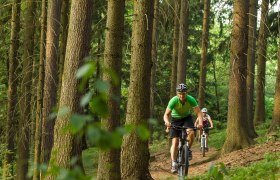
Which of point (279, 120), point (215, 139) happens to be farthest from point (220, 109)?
point (279, 120)

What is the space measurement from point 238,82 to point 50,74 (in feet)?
17.9

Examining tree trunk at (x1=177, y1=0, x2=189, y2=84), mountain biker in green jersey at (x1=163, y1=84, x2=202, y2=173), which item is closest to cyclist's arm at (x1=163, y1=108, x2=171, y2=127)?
mountain biker in green jersey at (x1=163, y1=84, x2=202, y2=173)

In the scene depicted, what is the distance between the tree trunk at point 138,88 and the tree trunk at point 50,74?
18.6ft

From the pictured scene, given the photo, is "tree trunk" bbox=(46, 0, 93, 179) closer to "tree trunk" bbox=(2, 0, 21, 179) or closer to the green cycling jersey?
the green cycling jersey

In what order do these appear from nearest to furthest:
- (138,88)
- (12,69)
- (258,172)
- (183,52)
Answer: (138,88) < (258,172) < (12,69) < (183,52)

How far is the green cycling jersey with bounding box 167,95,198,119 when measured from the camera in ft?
33.5

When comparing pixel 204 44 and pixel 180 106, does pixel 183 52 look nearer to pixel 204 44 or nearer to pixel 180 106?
pixel 204 44

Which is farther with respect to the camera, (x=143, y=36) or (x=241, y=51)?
(x=241, y=51)

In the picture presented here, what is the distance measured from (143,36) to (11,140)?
10.5m

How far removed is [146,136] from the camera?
1.98m

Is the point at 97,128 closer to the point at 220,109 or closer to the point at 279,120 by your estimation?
the point at 279,120

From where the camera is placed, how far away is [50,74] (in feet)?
52.2

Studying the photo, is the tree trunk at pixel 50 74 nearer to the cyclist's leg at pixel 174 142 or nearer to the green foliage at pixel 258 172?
the cyclist's leg at pixel 174 142


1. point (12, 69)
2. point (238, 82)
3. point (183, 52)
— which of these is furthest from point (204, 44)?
point (12, 69)
